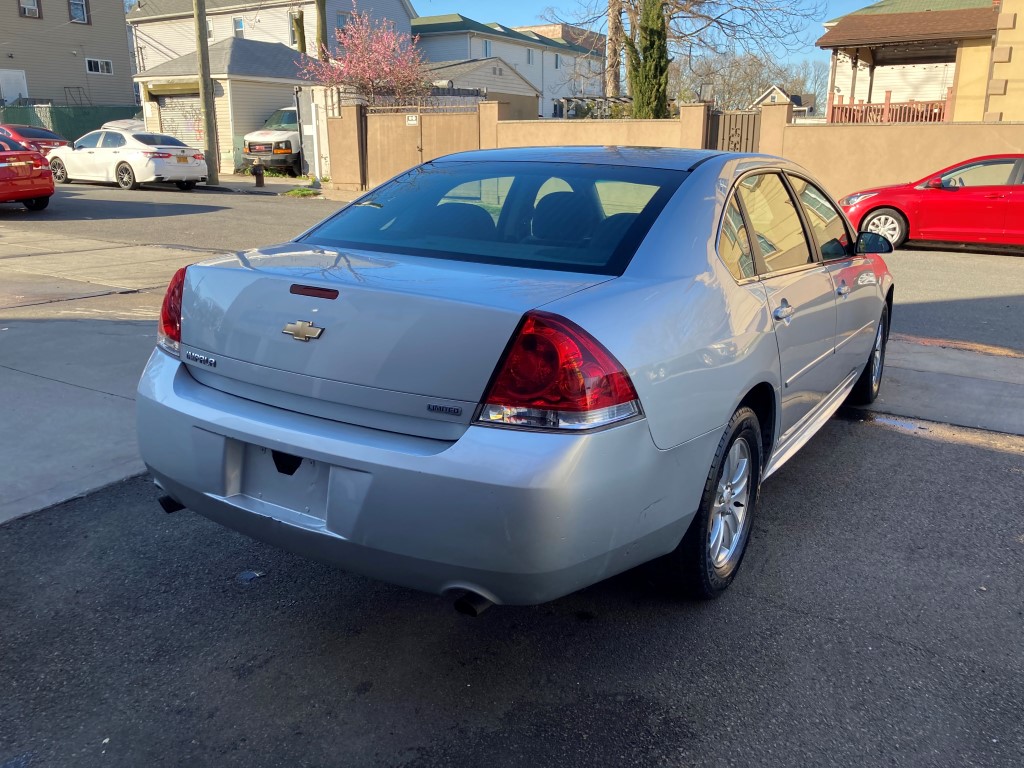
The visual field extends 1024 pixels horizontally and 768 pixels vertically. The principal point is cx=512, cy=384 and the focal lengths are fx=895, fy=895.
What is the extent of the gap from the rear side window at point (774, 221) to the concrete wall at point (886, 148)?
15212 mm

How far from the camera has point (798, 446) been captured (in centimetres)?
416

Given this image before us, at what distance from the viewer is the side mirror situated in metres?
4.98

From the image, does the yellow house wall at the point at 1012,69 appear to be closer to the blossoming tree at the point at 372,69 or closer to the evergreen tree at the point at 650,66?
the evergreen tree at the point at 650,66

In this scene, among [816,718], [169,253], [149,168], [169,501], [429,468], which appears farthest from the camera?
[149,168]

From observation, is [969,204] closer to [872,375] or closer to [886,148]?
[886,148]

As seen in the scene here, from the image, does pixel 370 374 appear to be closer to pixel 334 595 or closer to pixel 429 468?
pixel 429 468

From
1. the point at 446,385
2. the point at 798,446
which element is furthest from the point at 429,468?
the point at 798,446

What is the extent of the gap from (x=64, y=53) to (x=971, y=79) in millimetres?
36255

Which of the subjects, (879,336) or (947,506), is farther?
(879,336)

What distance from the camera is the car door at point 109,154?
72.2 ft

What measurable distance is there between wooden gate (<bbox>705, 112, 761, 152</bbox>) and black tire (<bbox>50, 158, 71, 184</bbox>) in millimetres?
16469

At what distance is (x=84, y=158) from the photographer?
898 inches

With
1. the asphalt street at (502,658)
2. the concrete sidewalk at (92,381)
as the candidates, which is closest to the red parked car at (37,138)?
the concrete sidewalk at (92,381)

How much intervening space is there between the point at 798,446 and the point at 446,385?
2.24 meters
